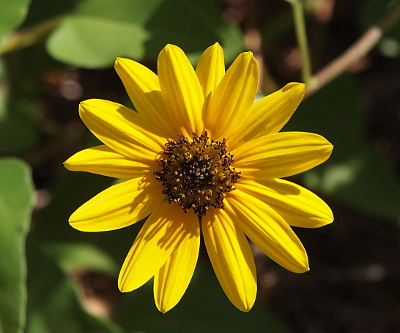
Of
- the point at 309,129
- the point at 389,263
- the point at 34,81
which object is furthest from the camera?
the point at 389,263

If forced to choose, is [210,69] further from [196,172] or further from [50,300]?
A: [50,300]

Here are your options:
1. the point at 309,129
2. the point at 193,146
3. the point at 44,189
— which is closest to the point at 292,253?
the point at 193,146

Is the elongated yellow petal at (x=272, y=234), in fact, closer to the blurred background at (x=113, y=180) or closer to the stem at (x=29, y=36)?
the blurred background at (x=113, y=180)

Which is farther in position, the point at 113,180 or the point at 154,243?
the point at 113,180

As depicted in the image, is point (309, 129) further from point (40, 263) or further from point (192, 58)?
point (40, 263)

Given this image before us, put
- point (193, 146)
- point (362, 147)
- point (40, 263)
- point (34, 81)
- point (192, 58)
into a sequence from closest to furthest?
point (193, 146) → point (192, 58) → point (40, 263) → point (362, 147) → point (34, 81)

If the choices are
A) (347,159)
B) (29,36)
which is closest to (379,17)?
(347,159)
